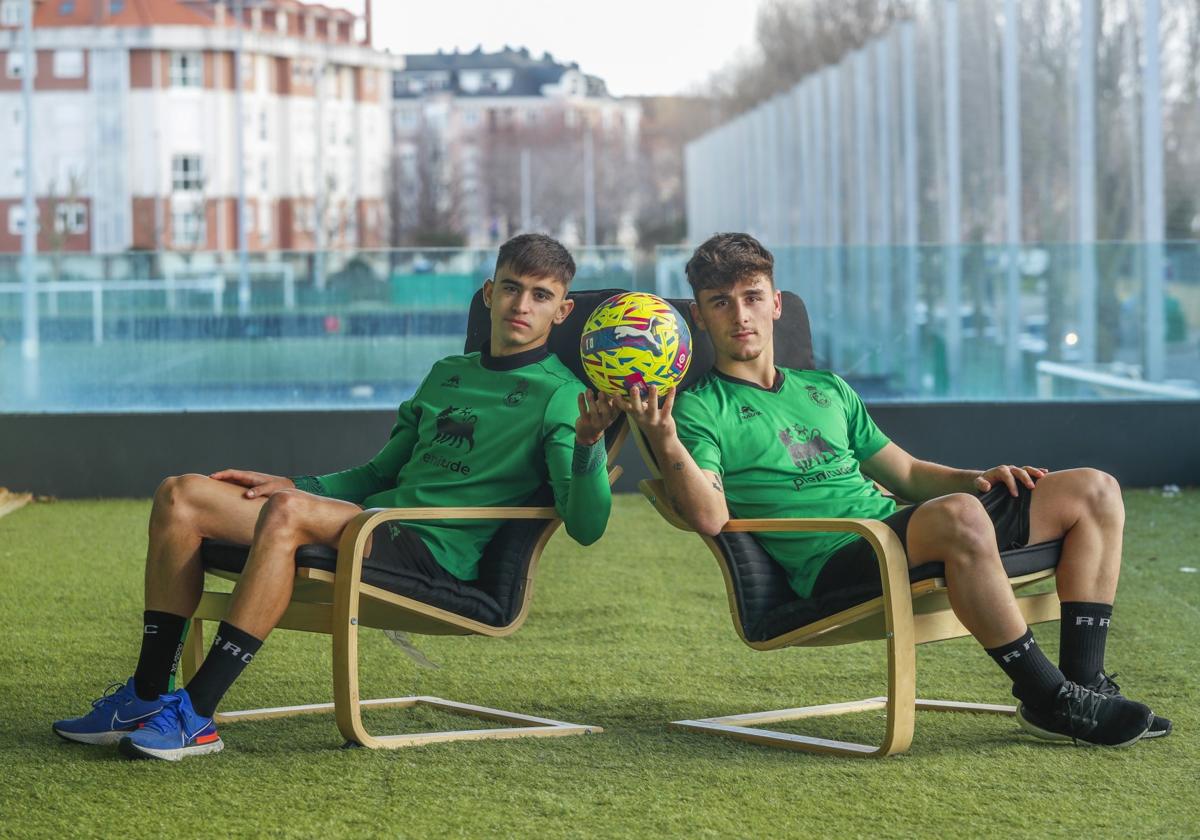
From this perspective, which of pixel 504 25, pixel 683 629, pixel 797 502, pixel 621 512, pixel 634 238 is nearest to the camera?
pixel 797 502

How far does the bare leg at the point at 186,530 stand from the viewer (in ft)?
11.2

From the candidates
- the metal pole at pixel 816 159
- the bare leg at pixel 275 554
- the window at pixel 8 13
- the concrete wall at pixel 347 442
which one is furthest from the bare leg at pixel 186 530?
the window at pixel 8 13

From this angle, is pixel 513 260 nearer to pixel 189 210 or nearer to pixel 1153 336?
pixel 1153 336

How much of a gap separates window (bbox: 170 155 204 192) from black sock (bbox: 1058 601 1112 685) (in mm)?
44658

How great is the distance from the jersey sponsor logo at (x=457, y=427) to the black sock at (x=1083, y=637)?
4.29 ft

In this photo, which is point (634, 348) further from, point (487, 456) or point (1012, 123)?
point (1012, 123)

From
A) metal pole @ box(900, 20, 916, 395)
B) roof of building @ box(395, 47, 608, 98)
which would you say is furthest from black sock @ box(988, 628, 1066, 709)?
roof of building @ box(395, 47, 608, 98)

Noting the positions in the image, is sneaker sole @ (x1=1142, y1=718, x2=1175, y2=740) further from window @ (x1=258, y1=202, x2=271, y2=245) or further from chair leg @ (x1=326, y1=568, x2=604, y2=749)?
window @ (x1=258, y1=202, x2=271, y2=245)

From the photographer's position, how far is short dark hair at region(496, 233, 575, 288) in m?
3.71

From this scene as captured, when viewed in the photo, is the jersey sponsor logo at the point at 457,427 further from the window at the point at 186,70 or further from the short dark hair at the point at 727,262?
the window at the point at 186,70

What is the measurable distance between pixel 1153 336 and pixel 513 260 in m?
5.92

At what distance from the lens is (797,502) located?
3648 millimetres

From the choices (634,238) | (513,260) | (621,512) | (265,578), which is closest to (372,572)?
(265,578)

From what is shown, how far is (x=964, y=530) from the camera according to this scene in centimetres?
322
